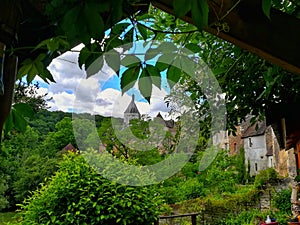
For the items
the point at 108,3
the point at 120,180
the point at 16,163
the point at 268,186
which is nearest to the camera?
the point at 108,3

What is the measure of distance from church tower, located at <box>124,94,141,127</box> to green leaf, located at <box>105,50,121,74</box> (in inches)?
20.5

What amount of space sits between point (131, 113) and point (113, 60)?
1.90ft

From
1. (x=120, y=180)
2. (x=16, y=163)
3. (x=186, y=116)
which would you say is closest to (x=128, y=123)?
(x=186, y=116)

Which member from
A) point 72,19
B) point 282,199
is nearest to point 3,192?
point 72,19

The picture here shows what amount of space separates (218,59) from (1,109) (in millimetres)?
941

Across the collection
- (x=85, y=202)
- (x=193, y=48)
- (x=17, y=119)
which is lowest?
(x=85, y=202)

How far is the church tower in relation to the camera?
34.8 inches

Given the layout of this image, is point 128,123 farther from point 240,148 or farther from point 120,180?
point 240,148

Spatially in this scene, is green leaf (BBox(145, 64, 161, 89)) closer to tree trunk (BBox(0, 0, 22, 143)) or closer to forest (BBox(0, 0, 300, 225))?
forest (BBox(0, 0, 300, 225))

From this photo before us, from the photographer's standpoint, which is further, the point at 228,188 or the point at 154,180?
the point at 228,188

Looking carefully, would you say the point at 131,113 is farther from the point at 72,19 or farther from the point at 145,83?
the point at 72,19

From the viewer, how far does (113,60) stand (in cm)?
34

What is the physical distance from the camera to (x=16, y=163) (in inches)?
101

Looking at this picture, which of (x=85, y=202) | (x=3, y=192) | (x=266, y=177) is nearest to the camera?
(x=85, y=202)
